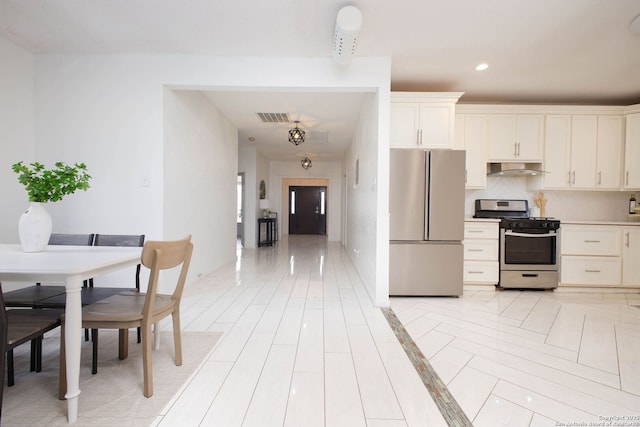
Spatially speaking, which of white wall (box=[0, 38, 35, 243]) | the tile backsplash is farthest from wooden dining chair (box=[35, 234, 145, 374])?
the tile backsplash

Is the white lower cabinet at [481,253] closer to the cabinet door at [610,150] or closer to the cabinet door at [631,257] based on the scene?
the cabinet door at [631,257]

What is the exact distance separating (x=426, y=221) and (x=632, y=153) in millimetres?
2979

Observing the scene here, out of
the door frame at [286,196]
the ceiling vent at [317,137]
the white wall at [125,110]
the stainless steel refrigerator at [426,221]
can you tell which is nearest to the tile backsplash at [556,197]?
the stainless steel refrigerator at [426,221]

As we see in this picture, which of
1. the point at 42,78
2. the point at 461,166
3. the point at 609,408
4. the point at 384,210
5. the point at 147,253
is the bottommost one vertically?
the point at 609,408

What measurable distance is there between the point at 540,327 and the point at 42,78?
5391mm

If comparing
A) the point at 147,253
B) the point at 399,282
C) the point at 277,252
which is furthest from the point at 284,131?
the point at 147,253

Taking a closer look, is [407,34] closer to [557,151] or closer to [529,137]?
[529,137]

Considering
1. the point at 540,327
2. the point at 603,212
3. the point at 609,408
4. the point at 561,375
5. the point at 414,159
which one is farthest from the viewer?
the point at 603,212

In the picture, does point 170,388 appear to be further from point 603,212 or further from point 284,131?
point 603,212

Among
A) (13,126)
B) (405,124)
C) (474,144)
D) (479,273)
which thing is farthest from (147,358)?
(474,144)

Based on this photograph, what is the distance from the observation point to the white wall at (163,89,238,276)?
3.16 m

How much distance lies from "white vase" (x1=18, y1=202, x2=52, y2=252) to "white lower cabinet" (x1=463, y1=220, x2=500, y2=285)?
13.0 feet

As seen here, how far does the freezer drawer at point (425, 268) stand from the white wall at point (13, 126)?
3.81 meters

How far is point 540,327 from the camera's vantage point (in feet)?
8.30
